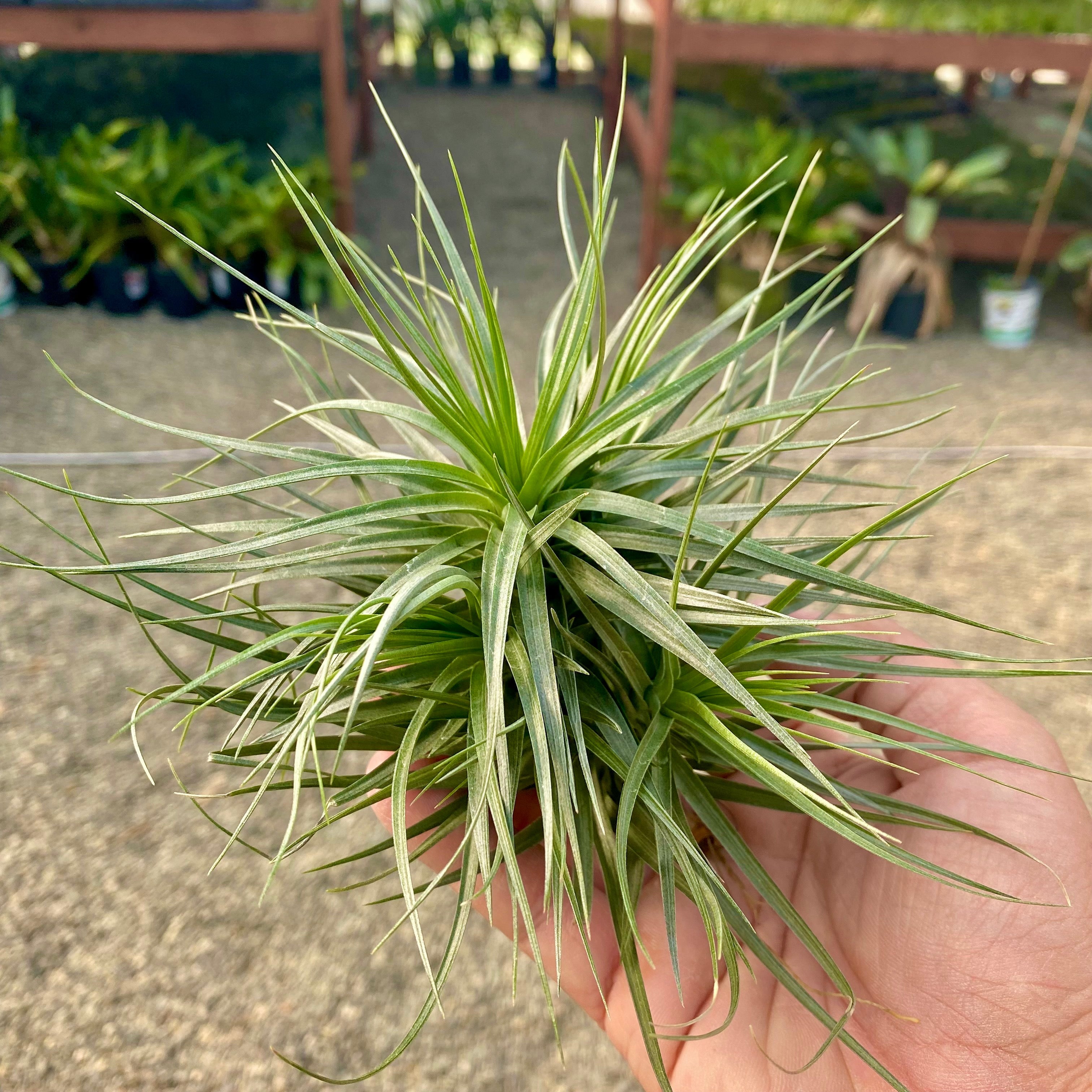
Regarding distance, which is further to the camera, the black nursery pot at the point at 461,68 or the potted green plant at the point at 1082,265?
the black nursery pot at the point at 461,68

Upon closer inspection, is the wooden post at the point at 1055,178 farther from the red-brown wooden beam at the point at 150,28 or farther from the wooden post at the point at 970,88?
the red-brown wooden beam at the point at 150,28

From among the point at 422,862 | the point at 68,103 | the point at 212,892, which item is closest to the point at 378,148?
the point at 68,103

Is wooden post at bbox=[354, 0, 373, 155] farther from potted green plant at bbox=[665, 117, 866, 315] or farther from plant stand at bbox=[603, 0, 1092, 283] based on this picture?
potted green plant at bbox=[665, 117, 866, 315]

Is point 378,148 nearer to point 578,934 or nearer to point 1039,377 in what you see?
point 1039,377

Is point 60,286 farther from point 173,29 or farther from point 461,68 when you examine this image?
point 461,68

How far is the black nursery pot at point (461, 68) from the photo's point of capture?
6066 millimetres

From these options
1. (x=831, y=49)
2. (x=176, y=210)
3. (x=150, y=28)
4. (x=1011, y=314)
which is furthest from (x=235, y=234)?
(x=1011, y=314)

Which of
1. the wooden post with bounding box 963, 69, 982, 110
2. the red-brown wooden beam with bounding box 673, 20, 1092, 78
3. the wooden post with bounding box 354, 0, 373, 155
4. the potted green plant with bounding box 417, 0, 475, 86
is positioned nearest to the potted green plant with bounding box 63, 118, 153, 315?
the wooden post with bounding box 354, 0, 373, 155

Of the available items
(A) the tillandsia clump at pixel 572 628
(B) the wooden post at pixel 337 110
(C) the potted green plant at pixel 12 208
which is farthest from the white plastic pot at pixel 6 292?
(A) the tillandsia clump at pixel 572 628

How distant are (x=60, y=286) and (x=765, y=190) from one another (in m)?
2.43

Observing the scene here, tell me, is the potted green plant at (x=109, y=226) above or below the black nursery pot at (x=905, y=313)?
above

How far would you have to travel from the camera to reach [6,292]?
303cm

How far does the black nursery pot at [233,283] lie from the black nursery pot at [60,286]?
0.40m

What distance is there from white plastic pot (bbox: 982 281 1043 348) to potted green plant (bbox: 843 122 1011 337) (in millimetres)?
148
